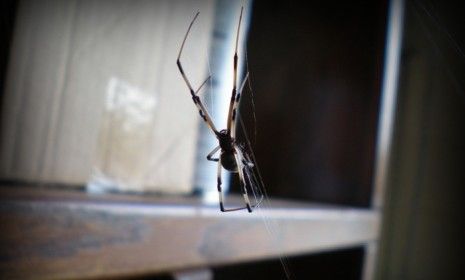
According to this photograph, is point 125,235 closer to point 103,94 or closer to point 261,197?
point 103,94

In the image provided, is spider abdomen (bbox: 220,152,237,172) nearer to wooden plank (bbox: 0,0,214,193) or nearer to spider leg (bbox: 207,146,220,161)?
spider leg (bbox: 207,146,220,161)

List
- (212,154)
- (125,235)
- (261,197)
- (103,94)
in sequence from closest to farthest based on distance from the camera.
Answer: (125,235)
(103,94)
(261,197)
(212,154)

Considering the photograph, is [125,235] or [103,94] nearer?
[125,235]

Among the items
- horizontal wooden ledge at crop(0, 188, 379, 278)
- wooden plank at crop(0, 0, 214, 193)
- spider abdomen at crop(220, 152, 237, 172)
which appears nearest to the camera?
horizontal wooden ledge at crop(0, 188, 379, 278)

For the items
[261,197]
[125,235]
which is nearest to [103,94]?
[125,235]

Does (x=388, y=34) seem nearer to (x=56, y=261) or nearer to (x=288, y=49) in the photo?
(x=288, y=49)

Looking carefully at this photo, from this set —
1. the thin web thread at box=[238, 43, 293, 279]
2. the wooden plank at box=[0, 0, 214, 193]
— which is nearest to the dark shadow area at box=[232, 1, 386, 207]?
the thin web thread at box=[238, 43, 293, 279]
